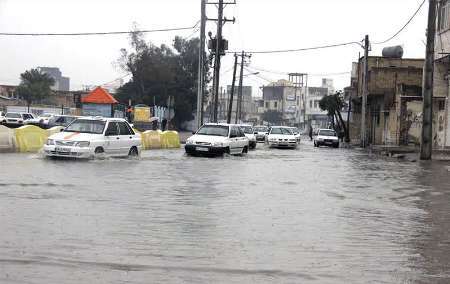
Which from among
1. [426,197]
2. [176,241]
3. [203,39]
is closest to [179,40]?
[203,39]

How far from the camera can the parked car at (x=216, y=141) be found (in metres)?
→ 26.0

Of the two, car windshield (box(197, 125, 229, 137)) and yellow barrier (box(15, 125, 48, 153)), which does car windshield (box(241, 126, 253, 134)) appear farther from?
yellow barrier (box(15, 125, 48, 153))

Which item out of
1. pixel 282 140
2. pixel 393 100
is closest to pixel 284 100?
pixel 393 100

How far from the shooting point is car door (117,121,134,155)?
21.7 meters

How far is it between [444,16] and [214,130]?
1526 centimetres

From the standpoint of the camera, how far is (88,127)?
2098cm

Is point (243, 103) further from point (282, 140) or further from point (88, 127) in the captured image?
point (88, 127)

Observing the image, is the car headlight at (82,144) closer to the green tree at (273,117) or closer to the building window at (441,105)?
the building window at (441,105)

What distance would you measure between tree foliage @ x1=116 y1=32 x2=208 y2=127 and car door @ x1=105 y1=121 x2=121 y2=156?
55.0 m

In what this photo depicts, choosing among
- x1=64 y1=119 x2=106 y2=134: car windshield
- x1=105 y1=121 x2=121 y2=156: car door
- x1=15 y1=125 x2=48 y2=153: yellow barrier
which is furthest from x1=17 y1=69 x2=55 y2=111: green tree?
x1=105 y1=121 x2=121 y2=156: car door

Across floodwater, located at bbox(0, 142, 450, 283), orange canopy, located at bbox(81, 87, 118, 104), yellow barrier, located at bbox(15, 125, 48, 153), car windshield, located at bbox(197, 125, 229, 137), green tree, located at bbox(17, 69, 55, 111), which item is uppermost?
green tree, located at bbox(17, 69, 55, 111)

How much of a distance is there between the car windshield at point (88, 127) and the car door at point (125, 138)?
825 mm

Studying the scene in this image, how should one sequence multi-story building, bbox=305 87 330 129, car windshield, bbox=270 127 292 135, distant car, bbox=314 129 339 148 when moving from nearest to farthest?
car windshield, bbox=270 127 292 135 → distant car, bbox=314 129 339 148 → multi-story building, bbox=305 87 330 129

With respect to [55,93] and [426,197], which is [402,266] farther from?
[55,93]
